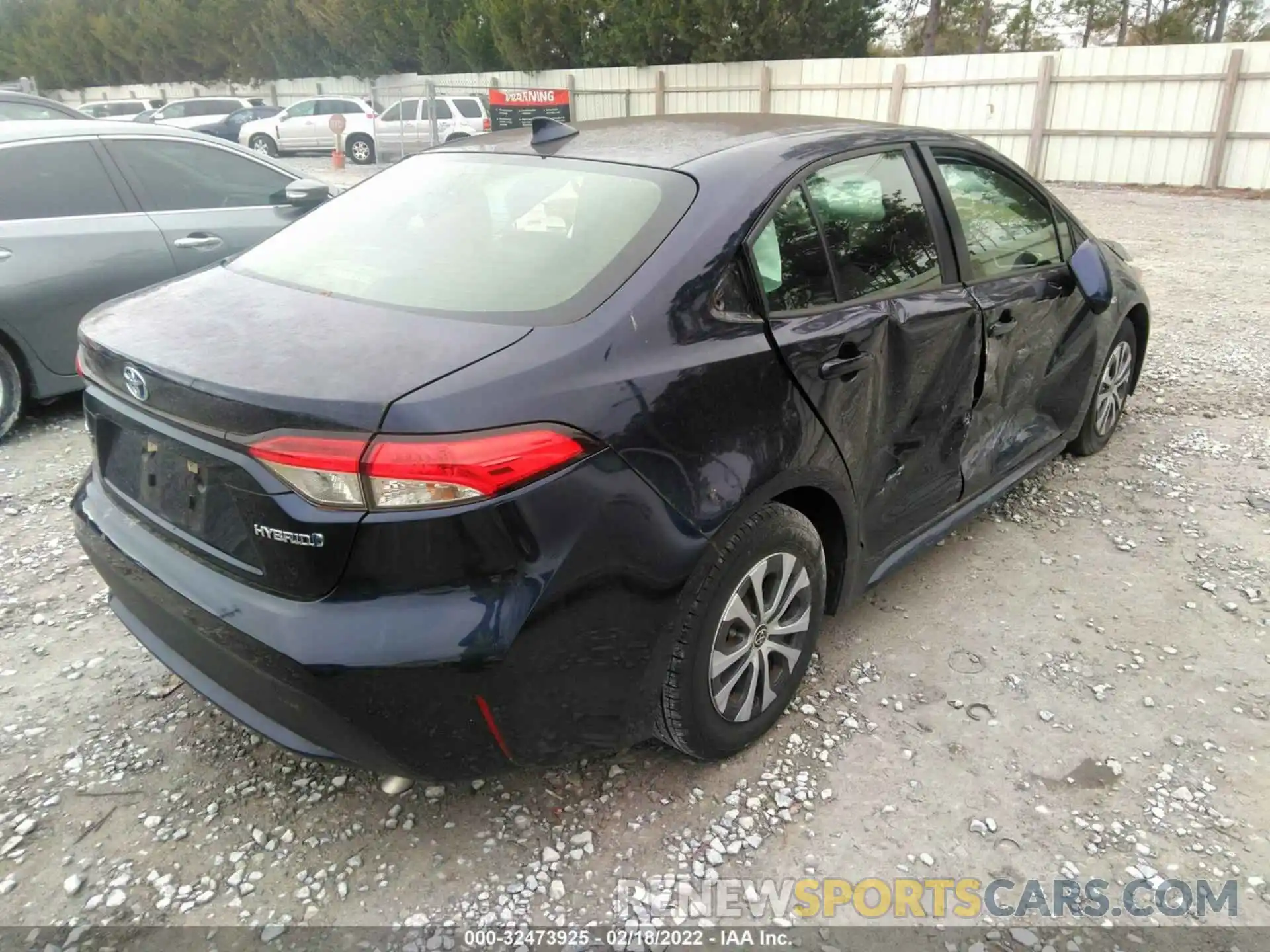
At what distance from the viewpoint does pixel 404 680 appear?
1.84 meters

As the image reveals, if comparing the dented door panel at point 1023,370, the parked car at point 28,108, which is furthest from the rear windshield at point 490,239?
the parked car at point 28,108

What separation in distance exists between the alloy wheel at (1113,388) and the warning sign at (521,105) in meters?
17.5

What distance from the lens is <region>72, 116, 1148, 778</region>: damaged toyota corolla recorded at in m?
1.82

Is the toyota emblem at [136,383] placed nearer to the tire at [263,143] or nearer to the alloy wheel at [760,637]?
the alloy wheel at [760,637]

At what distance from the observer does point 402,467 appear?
1.74 meters

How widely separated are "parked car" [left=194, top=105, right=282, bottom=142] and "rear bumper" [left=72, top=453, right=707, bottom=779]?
82.2 feet

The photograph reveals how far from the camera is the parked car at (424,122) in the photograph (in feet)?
70.3

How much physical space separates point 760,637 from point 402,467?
3.72 feet

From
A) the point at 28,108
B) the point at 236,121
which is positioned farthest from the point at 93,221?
the point at 236,121

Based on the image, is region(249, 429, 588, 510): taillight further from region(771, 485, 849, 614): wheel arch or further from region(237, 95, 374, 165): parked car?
region(237, 95, 374, 165): parked car

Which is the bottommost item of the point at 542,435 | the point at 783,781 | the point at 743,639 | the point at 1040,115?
the point at 783,781

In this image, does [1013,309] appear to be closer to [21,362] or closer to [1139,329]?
[1139,329]

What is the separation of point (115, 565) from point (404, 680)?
3.23 feet

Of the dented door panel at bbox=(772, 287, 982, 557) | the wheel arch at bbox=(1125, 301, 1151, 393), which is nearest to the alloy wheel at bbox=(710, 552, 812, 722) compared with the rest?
the dented door panel at bbox=(772, 287, 982, 557)
